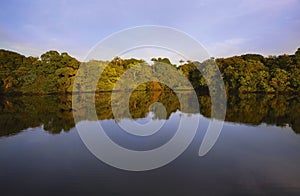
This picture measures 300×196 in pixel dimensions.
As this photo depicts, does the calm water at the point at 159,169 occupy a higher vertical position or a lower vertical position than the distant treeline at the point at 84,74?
lower

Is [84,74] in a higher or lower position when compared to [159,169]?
higher

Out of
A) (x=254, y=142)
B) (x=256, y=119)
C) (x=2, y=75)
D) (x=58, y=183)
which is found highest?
(x=2, y=75)

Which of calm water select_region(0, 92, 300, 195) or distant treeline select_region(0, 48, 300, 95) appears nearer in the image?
calm water select_region(0, 92, 300, 195)

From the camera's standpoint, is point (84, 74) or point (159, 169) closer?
point (159, 169)

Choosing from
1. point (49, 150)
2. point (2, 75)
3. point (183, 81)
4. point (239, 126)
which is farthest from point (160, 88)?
point (49, 150)

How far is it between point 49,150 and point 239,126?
8680mm

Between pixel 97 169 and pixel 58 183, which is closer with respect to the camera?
pixel 58 183

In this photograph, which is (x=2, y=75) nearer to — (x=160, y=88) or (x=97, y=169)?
(x=160, y=88)

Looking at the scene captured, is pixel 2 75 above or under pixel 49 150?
above

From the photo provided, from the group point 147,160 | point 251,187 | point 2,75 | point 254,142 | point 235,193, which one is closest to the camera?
point 235,193

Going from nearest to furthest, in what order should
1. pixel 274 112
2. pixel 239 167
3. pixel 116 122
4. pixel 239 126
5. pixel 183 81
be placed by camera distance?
1. pixel 239 167
2. pixel 239 126
3. pixel 116 122
4. pixel 274 112
5. pixel 183 81

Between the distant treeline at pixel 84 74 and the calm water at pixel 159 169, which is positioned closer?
the calm water at pixel 159 169

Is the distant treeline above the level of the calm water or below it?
above

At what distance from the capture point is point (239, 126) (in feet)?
38.6
